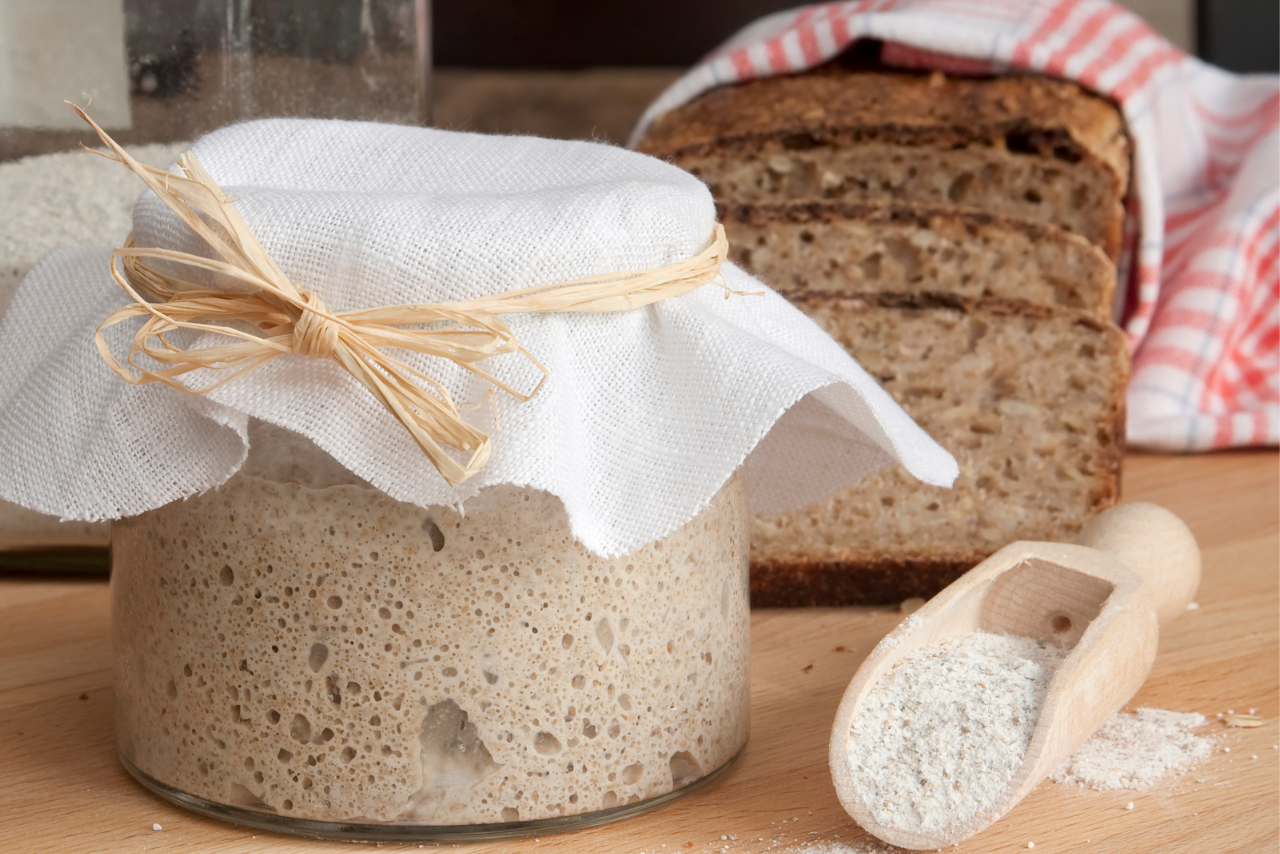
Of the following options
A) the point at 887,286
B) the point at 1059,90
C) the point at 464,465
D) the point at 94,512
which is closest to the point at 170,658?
the point at 94,512

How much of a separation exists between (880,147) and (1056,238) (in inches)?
6.3

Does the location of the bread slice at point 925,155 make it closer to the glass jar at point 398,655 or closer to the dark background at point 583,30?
the glass jar at point 398,655

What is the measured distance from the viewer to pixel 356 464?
570 millimetres

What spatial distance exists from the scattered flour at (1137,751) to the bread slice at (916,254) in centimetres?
35

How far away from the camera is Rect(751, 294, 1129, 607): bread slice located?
1030mm

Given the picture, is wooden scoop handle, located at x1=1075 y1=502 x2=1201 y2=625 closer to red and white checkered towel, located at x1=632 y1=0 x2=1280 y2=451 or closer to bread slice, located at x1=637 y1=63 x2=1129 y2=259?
bread slice, located at x1=637 y1=63 x2=1129 y2=259

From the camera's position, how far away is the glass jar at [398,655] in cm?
60

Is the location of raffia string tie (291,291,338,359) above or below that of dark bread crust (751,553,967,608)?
above

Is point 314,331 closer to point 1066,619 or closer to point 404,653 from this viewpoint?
point 404,653

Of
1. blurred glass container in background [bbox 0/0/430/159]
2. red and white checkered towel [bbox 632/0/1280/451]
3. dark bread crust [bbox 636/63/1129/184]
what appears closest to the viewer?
blurred glass container in background [bbox 0/0/430/159]

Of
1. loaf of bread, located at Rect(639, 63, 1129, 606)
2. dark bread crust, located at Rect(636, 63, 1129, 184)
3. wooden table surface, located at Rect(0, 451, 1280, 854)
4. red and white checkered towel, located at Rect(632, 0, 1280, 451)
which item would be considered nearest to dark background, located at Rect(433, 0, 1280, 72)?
red and white checkered towel, located at Rect(632, 0, 1280, 451)

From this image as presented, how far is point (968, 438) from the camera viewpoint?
106 cm

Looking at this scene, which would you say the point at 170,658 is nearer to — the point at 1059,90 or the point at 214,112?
the point at 214,112

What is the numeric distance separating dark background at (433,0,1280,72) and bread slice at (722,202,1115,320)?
96cm
